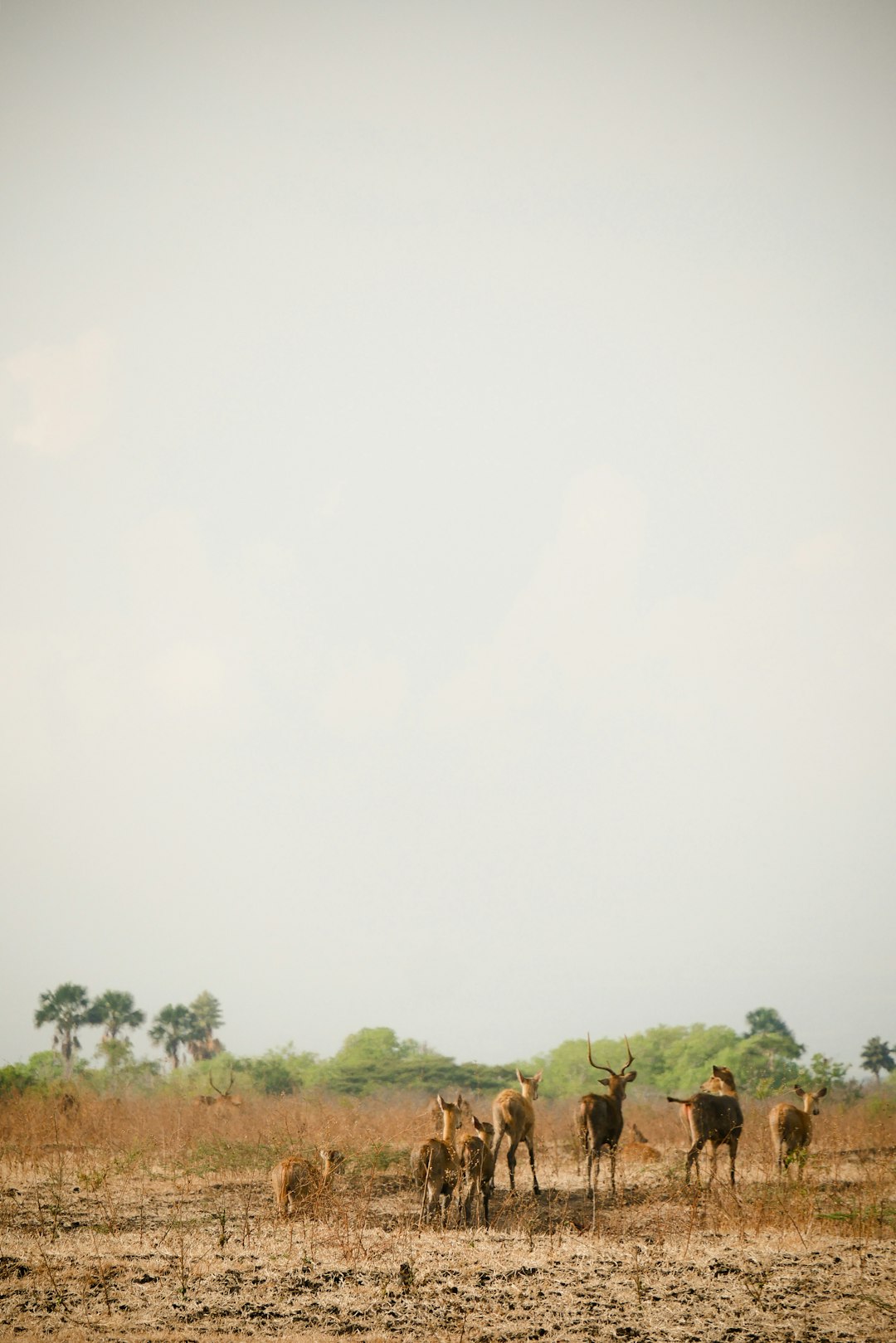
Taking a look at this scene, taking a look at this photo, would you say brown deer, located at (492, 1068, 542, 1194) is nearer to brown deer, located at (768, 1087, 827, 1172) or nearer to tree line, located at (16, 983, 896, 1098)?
brown deer, located at (768, 1087, 827, 1172)

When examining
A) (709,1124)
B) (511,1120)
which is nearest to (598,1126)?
(511,1120)

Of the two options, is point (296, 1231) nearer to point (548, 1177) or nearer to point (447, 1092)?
Result: point (548, 1177)

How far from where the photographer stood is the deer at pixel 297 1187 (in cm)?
1170

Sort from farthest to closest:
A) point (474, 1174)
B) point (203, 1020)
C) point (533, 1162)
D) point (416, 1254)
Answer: point (203, 1020)
point (533, 1162)
point (474, 1174)
point (416, 1254)

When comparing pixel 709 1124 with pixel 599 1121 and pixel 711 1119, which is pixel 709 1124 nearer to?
pixel 711 1119

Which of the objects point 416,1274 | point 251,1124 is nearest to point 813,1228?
point 416,1274

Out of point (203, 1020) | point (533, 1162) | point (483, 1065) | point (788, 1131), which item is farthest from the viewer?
point (203, 1020)

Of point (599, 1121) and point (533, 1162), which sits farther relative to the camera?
point (599, 1121)

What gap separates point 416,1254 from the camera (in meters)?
10.2

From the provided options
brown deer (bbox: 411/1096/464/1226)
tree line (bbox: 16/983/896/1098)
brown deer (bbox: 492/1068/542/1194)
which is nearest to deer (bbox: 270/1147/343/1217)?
brown deer (bbox: 411/1096/464/1226)

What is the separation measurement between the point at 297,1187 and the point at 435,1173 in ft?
6.38

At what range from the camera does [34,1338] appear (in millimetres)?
7527

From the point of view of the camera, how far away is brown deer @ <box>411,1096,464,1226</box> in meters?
11.4

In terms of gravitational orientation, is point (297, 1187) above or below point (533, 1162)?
above
